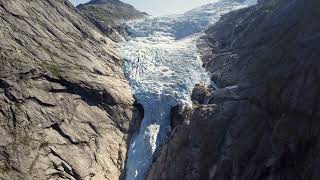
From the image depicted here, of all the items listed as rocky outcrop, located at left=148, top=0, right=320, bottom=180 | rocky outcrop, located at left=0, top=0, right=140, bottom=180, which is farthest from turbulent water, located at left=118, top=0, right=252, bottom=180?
rocky outcrop, located at left=148, top=0, right=320, bottom=180

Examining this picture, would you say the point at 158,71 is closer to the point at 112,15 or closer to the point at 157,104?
the point at 157,104

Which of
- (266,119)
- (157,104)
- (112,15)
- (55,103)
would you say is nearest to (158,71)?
(157,104)

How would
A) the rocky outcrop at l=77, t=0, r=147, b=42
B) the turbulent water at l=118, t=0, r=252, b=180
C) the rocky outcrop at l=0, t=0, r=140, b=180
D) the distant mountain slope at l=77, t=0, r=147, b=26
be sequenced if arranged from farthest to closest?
the distant mountain slope at l=77, t=0, r=147, b=26 → the rocky outcrop at l=77, t=0, r=147, b=42 → the turbulent water at l=118, t=0, r=252, b=180 → the rocky outcrop at l=0, t=0, r=140, b=180

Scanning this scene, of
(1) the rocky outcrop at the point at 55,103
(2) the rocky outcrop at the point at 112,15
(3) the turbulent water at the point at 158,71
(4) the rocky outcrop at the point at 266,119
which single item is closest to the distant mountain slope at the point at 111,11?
(2) the rocky outcrop at the point at 112,15

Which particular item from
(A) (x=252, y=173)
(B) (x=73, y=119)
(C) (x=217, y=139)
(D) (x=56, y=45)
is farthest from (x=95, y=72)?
(A) (x=252, y=173)

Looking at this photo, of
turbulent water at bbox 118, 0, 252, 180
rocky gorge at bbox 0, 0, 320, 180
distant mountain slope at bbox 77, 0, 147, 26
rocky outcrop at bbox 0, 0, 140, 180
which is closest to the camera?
rocky gorge at bbox 0, 0, 320, 180

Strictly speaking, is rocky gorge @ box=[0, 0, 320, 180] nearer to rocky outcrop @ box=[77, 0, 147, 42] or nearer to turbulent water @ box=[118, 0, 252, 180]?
turbulent water @ box=[118, 0, 252, 180]
